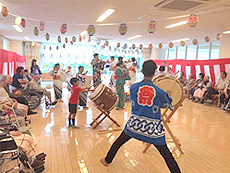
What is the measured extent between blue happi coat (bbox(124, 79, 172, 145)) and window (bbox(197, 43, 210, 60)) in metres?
10.3

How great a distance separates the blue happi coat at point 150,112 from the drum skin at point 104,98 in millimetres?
1800

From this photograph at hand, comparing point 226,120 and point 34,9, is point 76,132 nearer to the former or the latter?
point 34,9

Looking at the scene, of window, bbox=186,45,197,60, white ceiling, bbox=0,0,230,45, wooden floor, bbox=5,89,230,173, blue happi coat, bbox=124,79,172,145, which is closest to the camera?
blue happi coat, bbox=124,79,172,145

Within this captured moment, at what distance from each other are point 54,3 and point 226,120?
5.03m

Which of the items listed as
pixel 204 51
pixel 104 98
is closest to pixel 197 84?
pixel 204 51

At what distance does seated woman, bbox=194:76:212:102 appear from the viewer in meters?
7.85

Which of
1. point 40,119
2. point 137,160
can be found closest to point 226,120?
point 137,160

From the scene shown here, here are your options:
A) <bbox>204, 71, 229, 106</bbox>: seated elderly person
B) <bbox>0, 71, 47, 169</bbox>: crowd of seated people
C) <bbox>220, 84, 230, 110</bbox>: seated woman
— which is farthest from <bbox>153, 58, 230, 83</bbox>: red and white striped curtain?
<bbox>0, 71, 47, 169</bbox>: crowd of seated people

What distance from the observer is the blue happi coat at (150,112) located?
2189 millimetres

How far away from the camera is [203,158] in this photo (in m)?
3.09

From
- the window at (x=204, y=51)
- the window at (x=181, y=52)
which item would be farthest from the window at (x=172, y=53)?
the window at (x=204, y=51)

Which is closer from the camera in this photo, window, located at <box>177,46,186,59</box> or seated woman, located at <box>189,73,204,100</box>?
seated woman, located at <box>189,73,204,100</box>

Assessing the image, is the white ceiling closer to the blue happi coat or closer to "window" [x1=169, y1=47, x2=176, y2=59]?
the blue happi coat

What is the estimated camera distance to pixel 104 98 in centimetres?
404
